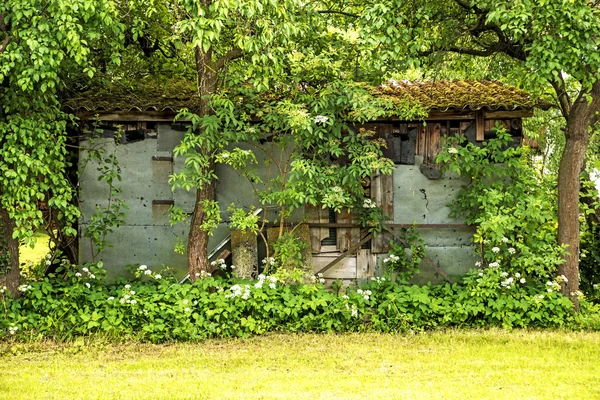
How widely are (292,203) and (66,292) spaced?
285 centimetres

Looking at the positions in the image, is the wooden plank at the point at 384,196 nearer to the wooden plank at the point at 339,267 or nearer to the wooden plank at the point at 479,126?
the wooden plank at the point at 339,267

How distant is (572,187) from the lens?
8.32 metres

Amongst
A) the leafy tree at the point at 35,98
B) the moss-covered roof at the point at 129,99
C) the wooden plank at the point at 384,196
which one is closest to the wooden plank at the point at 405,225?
the wooden plank at the point at 384,196

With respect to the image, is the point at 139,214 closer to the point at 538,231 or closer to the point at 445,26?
the point at 445,26

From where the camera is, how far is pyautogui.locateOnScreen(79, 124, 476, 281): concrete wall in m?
8.83

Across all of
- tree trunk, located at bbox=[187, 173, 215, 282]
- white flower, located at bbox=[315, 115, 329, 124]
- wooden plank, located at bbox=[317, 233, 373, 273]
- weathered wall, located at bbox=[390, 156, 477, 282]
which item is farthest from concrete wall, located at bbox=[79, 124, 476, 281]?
white flower, located at bbox=[315, 115, 329, 124]

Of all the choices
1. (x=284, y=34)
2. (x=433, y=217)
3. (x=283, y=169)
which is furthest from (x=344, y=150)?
(x=284, y=34)

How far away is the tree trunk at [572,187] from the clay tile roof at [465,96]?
0.57 meters

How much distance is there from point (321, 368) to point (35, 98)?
4.38 m

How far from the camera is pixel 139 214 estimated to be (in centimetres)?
889

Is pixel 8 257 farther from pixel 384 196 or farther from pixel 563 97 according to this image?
pixel 563 97

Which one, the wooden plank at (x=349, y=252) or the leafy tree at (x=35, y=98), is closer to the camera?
the leafy tree at (x=35, y=98)

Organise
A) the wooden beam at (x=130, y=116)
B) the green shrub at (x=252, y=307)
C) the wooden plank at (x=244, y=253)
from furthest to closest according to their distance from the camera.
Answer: the wooden plank at (x=244, y=253) → the wooden beam at (x=130, y=116) → the green shrub at (x=252, y=307)

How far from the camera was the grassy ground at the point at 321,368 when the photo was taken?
593cm
